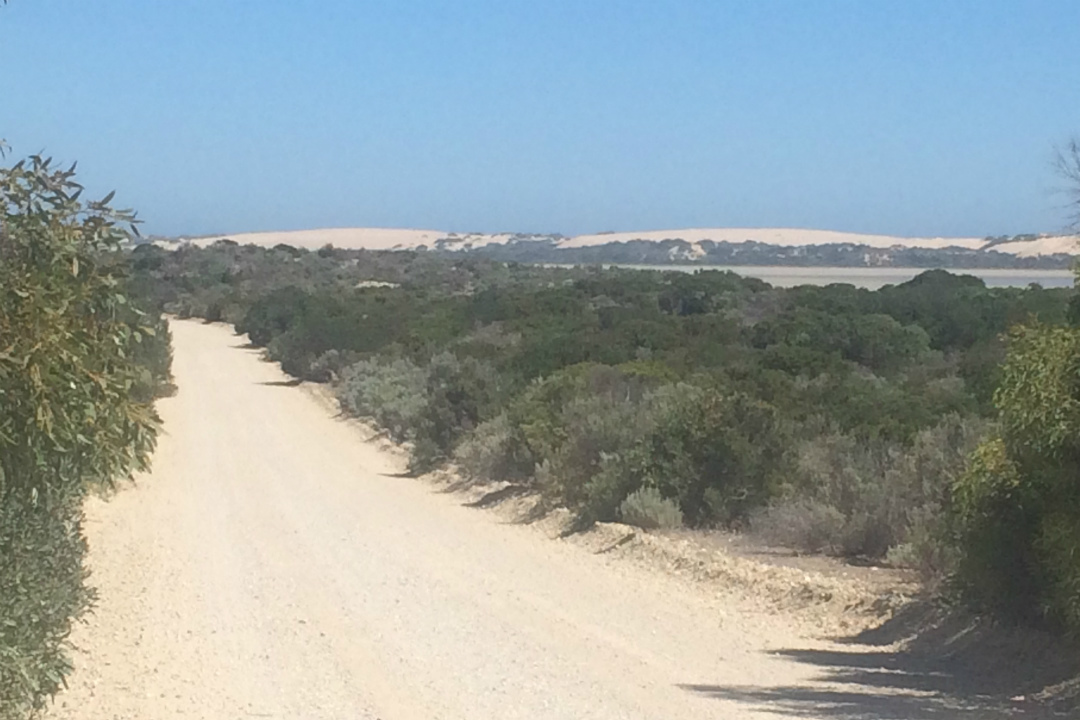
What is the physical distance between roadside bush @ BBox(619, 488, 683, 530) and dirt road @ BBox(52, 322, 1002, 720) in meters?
0.89

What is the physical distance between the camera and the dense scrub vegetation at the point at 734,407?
14.9 m

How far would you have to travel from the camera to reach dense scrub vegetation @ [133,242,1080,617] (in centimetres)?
1488

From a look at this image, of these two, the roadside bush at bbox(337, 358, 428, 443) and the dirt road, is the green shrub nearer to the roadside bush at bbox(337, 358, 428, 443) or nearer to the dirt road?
the dirt road

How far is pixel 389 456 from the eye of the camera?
1176 inches

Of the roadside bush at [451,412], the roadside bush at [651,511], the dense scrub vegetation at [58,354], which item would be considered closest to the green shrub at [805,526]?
the roadside bush at [651,511]

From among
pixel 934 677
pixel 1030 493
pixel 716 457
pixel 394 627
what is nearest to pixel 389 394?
pixel 716 457

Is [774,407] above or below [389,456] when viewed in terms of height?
above

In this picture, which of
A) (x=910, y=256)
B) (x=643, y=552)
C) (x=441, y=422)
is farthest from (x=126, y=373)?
(x=910, y=256)

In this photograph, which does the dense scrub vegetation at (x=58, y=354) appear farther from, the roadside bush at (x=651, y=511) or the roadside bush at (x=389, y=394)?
the roadside bush at (x=389, y=394)

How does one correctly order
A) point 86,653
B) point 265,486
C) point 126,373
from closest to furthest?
point 126,373
point 86,653
point 265,486

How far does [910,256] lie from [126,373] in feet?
563

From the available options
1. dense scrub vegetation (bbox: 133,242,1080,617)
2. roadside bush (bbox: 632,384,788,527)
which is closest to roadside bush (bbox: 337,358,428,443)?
dense scrub vegetation (bbox: 133,242,1080,617)

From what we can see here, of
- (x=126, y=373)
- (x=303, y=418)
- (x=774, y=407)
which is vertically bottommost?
(x=303, y=418)

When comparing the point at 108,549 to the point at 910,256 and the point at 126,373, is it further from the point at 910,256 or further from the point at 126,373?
the point at 910,256
